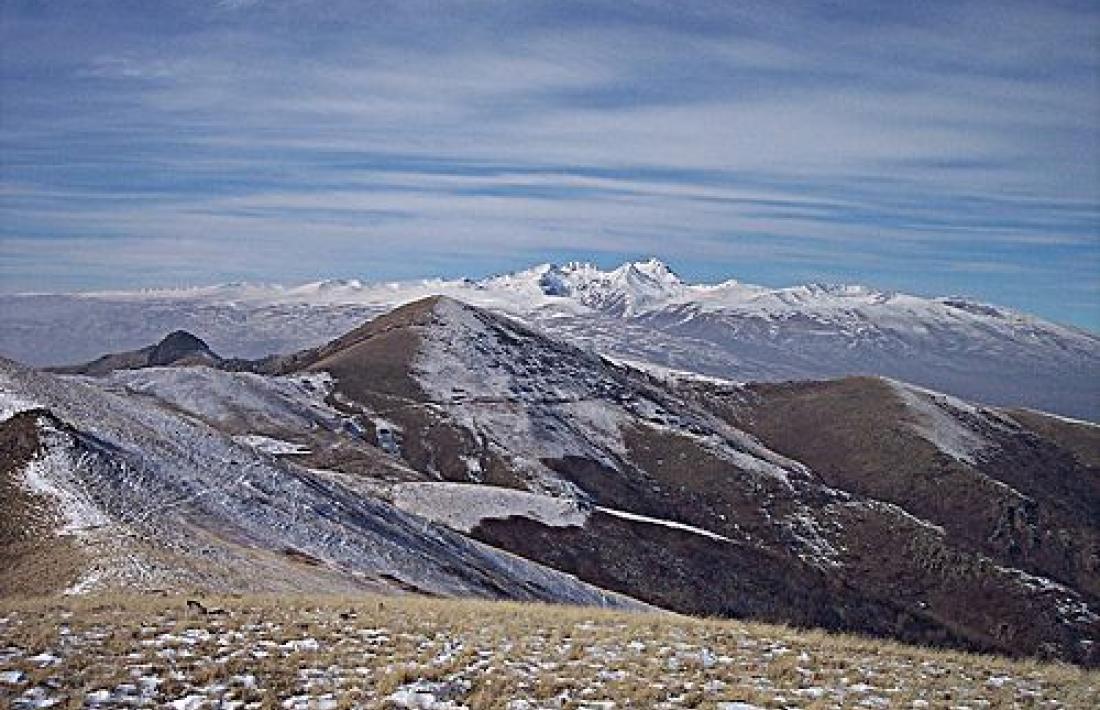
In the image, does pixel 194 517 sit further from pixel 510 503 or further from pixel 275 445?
pixel 275 445

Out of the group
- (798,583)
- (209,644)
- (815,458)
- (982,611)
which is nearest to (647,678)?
(209,644)

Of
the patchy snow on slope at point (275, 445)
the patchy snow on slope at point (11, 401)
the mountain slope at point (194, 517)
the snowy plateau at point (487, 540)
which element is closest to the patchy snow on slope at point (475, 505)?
the snowy plateau at point (487, 540)

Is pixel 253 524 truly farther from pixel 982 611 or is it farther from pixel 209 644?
pixel 982 611

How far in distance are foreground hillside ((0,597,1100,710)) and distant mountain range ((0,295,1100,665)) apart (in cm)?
1146

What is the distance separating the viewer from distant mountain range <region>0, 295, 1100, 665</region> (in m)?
45.1

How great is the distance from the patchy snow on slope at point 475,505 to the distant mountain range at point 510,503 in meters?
0.38

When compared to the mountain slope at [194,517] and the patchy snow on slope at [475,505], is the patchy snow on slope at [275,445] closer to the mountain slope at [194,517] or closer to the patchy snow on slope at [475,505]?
the patchy snow on slope at [475,505]

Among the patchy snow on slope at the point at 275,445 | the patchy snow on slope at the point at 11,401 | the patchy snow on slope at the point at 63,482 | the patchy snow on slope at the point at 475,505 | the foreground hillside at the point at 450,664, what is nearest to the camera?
the foreground hillside at the point at 450,664

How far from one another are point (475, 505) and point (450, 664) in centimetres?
7632

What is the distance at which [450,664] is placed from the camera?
63.0 ft

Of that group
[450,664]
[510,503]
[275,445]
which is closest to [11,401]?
[450,664]

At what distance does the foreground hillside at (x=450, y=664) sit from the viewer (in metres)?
16.7

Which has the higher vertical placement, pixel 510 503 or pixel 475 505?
pixel 475 505

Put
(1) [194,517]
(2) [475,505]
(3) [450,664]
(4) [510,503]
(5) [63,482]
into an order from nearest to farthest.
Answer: (3) [450,664], (5) [63,482], (1) [194,517], (2) [475,505], (4) [510,503]
